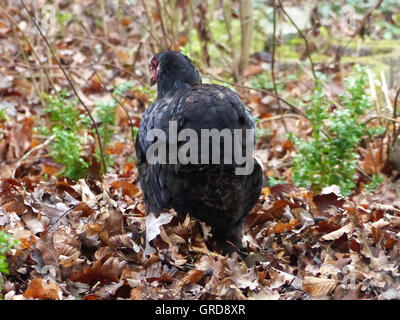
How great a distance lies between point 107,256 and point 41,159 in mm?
3485

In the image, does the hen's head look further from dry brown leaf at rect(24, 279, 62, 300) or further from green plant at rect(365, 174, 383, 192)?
green plant at rect(365, 174, 383, 192)

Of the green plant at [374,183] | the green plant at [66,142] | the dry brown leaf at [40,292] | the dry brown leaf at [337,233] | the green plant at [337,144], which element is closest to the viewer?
the dry brown leaf at [40,292]

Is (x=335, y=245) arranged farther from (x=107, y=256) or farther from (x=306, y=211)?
(x=107, y=256)

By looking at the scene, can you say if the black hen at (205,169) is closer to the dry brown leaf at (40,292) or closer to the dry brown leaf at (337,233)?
the dry brown leaf at (337,233)

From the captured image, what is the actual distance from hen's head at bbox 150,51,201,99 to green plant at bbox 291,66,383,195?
148cm

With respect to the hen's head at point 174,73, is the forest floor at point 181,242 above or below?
below

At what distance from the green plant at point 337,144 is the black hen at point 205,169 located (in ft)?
6.10

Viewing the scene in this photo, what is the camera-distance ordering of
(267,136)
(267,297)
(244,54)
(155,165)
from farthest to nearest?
(244,54)
(267,136)
(155,165)
(267,297)

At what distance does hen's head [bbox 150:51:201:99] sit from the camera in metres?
4.85

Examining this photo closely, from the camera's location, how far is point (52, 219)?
4477 mm

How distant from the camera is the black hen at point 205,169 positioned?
3.67 m

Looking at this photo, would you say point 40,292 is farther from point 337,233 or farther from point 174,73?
point 174,73

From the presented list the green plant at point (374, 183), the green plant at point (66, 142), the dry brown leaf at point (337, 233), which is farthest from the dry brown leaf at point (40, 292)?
the green plant at point (374, 183)
